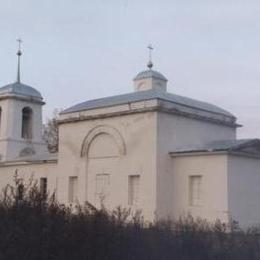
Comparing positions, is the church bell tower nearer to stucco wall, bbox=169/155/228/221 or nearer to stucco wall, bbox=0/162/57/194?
stucco wall, bbox=0/162/57/194

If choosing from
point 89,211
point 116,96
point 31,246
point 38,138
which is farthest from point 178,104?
point 31,246

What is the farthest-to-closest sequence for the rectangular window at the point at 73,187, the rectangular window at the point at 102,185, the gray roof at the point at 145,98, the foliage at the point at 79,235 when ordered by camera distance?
the rectangular window at the point at 73,187 → the rectangular window at the point at 102,185 → the gray roof at the point at 145,98 → the foliage at the point at 79,235

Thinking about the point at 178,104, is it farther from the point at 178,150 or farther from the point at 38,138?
the point at 38,138

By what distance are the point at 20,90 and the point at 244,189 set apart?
1819cm

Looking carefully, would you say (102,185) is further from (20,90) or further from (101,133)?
(20,90)

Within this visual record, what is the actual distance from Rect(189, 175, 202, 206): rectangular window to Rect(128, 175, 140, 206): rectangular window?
8.20 ft

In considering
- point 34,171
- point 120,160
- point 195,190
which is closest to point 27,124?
point 34,171

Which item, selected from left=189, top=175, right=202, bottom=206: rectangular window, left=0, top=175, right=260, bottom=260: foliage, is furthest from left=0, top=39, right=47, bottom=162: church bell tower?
left=0, top=175, right=260, bottom=260: foliage

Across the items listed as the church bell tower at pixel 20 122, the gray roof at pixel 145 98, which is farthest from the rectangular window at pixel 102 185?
the church bell tower at pixel 20 122

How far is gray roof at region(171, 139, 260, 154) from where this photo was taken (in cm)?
2598

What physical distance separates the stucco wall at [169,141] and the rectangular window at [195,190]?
92 centimetres

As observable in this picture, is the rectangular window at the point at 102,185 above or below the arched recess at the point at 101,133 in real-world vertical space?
below

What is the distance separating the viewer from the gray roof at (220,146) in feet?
85.3

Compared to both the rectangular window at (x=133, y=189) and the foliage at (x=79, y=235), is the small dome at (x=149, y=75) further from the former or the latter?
the foliage at (x=79, y=235)
